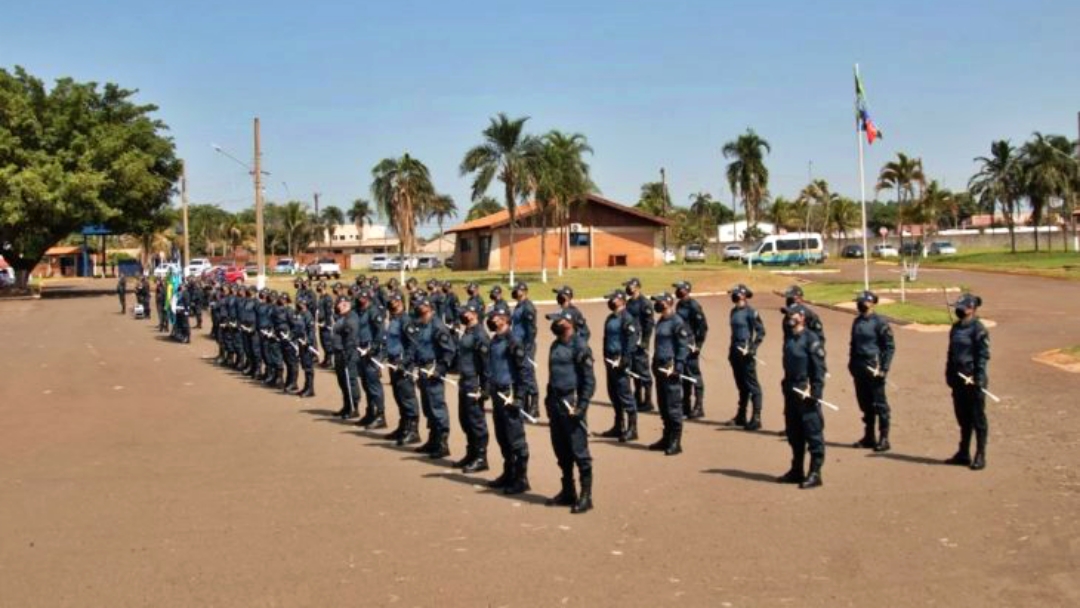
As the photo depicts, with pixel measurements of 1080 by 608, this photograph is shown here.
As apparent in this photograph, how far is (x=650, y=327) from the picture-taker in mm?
14383

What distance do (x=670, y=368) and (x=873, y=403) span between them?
87.3 inches

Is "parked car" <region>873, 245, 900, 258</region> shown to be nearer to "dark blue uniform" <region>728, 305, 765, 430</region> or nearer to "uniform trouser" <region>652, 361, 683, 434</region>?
"dark blue uniform" <region>728, 305, 765, 430</region>

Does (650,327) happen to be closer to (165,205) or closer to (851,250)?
(165,205)

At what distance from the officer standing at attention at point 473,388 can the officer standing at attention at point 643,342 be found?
11.0ft

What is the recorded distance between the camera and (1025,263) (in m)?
49.8

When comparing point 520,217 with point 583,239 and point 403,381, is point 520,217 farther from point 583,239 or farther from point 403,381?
point 403,381

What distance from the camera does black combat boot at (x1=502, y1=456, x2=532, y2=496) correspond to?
9.31m

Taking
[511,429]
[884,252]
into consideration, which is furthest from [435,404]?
[884,252]

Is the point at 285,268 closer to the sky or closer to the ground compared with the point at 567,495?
closer to the sky

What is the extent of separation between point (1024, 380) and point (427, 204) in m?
35.0

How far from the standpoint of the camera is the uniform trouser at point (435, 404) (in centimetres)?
1099

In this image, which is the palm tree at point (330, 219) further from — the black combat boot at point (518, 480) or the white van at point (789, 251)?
the black combat boot at point (518, 480)

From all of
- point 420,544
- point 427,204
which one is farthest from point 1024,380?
point 427,204

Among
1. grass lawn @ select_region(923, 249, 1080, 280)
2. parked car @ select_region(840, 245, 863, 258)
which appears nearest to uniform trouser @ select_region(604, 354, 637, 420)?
grass lawn @ select_region(923, 249, 1080, 280)
